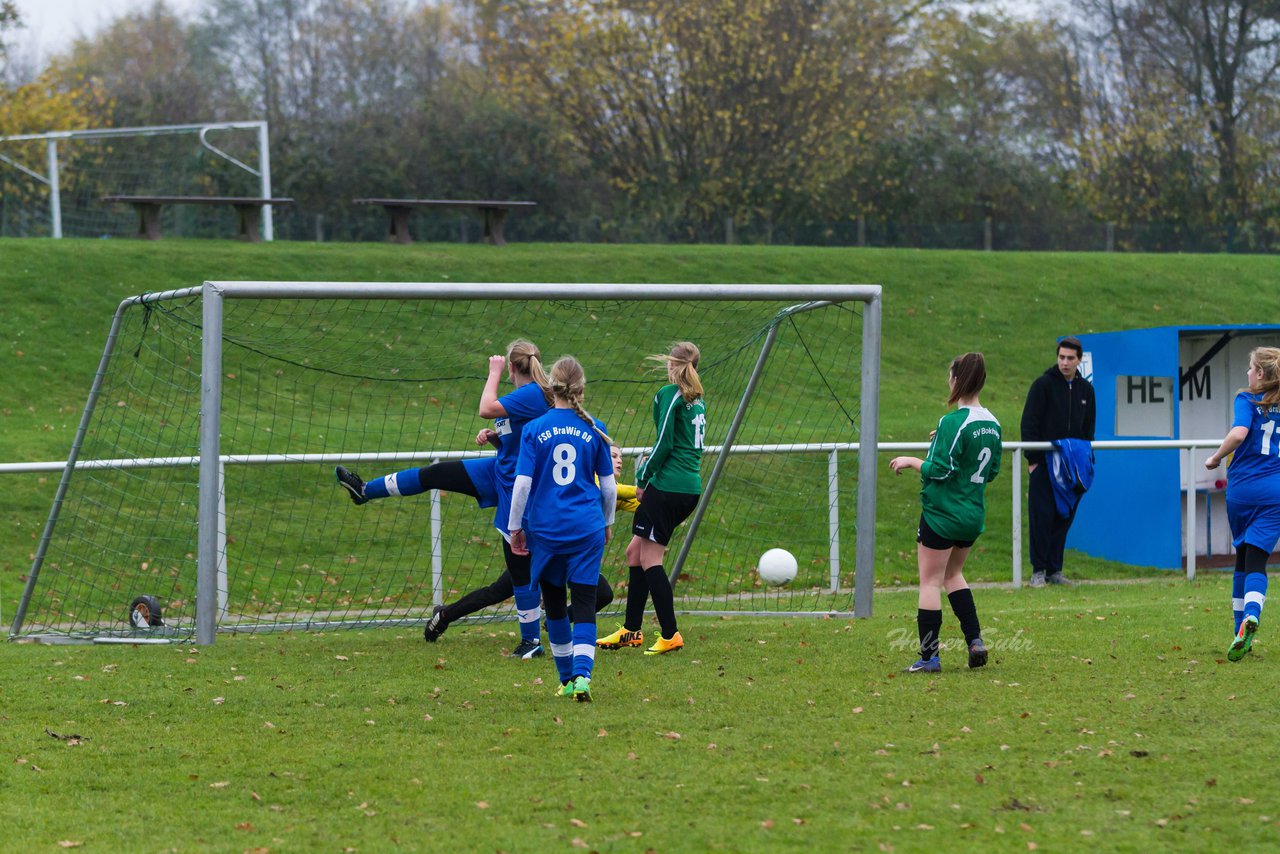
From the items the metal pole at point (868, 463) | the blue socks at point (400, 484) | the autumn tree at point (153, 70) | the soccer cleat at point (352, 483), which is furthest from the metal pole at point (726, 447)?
the autumn tree at point (153, 70)

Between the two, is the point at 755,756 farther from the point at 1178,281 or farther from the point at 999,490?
the point at 1178,281

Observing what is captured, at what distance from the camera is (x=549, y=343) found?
17156 millimetres

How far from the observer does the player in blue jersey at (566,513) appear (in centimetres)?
679

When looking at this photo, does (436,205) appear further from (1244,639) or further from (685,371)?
(1244,639)

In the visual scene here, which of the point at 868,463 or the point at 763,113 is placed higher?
the point at 763,113

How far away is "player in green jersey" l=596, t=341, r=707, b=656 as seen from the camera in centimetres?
795

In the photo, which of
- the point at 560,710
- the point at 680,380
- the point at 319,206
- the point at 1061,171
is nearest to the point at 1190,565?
the point at 680,380

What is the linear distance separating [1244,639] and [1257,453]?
1.02m

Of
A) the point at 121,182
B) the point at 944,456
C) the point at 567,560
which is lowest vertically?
the point at 567,560

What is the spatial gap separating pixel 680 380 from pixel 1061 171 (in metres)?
34.4

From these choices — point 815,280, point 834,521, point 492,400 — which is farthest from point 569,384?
point 815,280

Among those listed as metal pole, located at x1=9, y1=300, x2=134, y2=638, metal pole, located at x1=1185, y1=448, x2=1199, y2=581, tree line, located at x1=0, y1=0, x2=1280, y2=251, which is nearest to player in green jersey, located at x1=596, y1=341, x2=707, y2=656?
metal pole, located at x1=9, y1=300, x2=134, y2=638

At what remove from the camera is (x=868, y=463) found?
9.65m

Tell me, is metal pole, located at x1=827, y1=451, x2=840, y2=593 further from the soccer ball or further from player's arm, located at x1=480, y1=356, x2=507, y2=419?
player's arm, located at x1=480, y1=356, x2=507, y2=419
